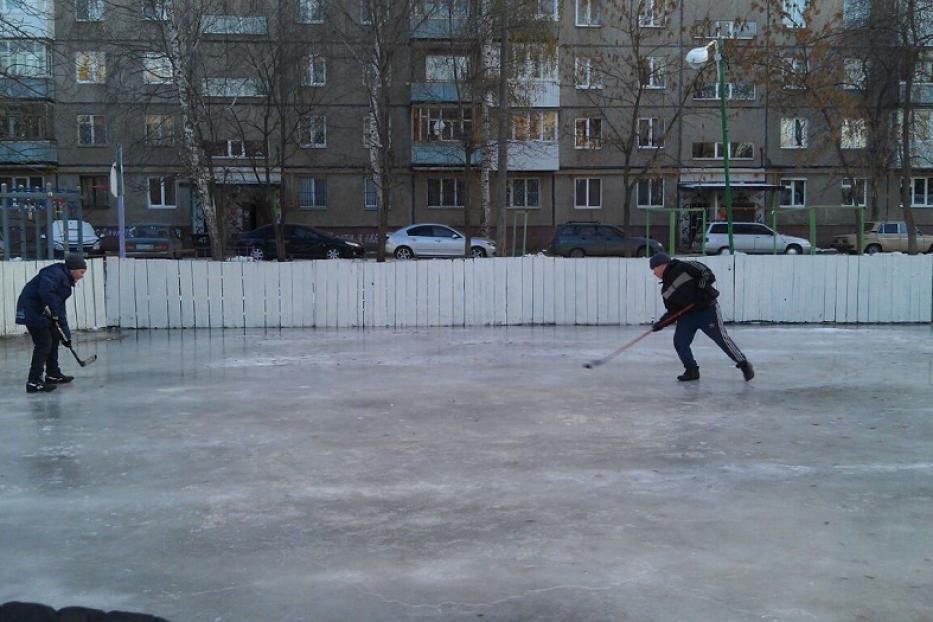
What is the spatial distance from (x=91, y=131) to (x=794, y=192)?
30643mm

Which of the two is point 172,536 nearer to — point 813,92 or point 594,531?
point 594,531

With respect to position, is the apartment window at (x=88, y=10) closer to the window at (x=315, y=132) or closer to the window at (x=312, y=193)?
the window at (x=315, y=132)

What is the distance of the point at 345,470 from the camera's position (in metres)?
7.14

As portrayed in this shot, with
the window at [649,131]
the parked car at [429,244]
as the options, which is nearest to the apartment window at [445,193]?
the parked car at [429,244]

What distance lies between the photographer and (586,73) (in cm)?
3481

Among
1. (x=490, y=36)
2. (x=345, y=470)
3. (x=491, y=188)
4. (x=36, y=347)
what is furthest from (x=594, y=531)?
(x=491, y=188)

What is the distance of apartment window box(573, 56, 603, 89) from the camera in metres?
34.2

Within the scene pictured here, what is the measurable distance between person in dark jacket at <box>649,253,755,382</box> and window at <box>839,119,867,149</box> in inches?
1102

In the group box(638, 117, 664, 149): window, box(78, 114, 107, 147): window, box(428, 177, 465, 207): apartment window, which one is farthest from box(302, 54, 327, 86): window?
box(638, 117, 664, 149): window

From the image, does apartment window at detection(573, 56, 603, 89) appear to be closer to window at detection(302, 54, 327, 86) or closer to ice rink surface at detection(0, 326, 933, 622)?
window at detection(302, 54, 327, 86)

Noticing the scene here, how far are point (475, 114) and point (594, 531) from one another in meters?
29.1

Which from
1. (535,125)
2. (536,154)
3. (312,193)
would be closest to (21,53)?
(312,193)

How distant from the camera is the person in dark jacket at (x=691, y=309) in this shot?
1102 cm

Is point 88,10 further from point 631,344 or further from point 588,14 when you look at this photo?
point 631,344
